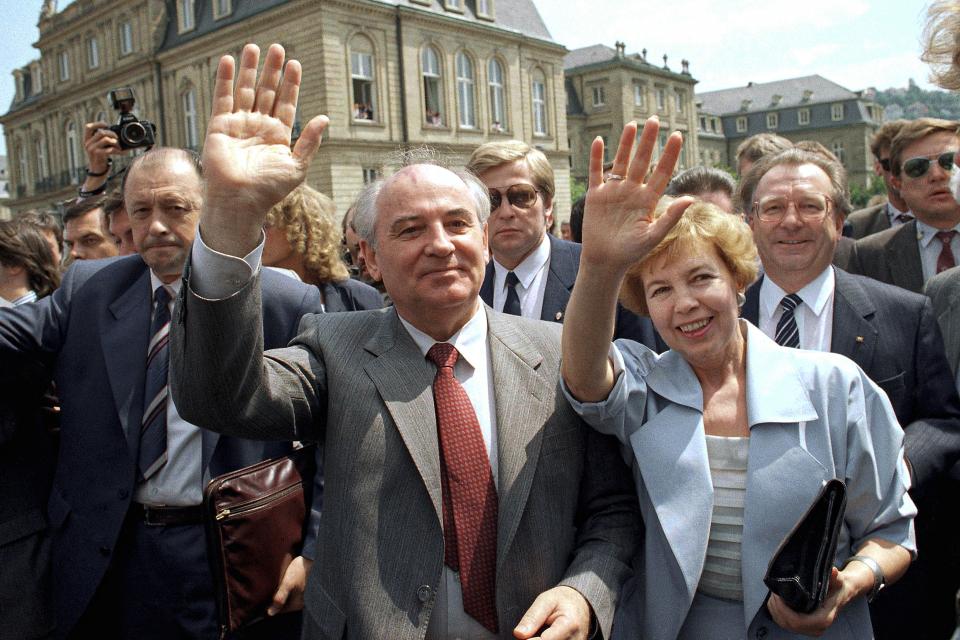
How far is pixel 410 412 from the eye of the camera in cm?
209

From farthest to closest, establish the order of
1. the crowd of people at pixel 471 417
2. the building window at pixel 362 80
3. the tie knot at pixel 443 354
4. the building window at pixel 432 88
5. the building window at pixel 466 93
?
the building window at pixel 466 93
the building window at pixel 432 88
the building window at pixel 362 80
the tie knot at pixel 443 354
the crowd of people at pixel 471 417

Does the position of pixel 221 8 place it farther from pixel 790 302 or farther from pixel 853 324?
pixel 853 324

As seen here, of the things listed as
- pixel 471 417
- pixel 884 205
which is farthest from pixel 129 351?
pixel 884 205

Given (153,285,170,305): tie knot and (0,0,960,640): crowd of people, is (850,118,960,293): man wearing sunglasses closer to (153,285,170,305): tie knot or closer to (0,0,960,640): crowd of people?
(0,0,960,640): crowd of people

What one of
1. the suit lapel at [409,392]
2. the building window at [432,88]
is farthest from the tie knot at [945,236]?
the building window at [432,88]

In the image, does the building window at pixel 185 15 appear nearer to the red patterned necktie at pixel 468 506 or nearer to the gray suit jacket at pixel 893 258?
the gray suit jacket at pixel 893 258

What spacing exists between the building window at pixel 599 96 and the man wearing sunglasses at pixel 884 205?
161 ft

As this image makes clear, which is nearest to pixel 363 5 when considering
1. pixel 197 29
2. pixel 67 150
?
pixel 197 29

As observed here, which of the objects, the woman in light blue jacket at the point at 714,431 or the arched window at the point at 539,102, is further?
the arched window at the point at 539,102

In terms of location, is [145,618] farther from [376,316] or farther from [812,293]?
[812,293]

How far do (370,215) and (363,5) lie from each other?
28.5m

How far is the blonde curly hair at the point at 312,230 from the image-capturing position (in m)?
4.09

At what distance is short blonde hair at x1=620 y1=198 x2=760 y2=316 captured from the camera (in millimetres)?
2236

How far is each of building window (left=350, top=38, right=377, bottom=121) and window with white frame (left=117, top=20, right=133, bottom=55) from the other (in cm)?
1311
